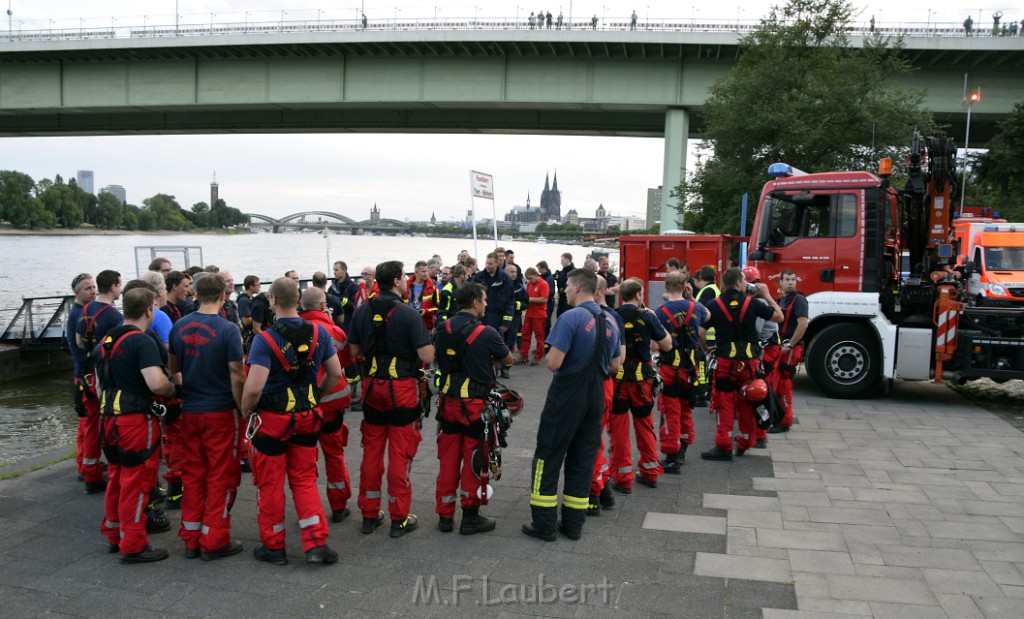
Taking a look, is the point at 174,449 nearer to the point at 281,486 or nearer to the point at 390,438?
the point at 281,486

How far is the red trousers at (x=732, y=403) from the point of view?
688 centimetres

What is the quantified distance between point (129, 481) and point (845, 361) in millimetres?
9007

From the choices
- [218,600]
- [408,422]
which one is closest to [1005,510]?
[408,422]

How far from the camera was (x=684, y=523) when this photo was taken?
5.30m

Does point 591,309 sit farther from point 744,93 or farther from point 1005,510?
point 744,93

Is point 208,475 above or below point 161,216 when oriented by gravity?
below

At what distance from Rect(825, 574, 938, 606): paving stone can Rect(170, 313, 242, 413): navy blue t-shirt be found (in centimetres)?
401

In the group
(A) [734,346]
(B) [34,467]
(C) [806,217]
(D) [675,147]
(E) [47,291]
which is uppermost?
(D) [675,147]

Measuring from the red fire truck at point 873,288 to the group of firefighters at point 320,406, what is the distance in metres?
5.12

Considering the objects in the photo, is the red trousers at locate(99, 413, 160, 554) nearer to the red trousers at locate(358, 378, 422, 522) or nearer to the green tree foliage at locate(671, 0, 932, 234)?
the red trousers at locate(358, 378, 422, 522)

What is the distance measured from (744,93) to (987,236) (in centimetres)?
686

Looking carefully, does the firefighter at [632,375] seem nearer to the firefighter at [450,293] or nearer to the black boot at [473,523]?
the black boot at [473,523]

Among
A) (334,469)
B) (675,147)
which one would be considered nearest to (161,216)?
(675,147)

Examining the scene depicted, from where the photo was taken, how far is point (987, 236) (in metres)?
15.9
